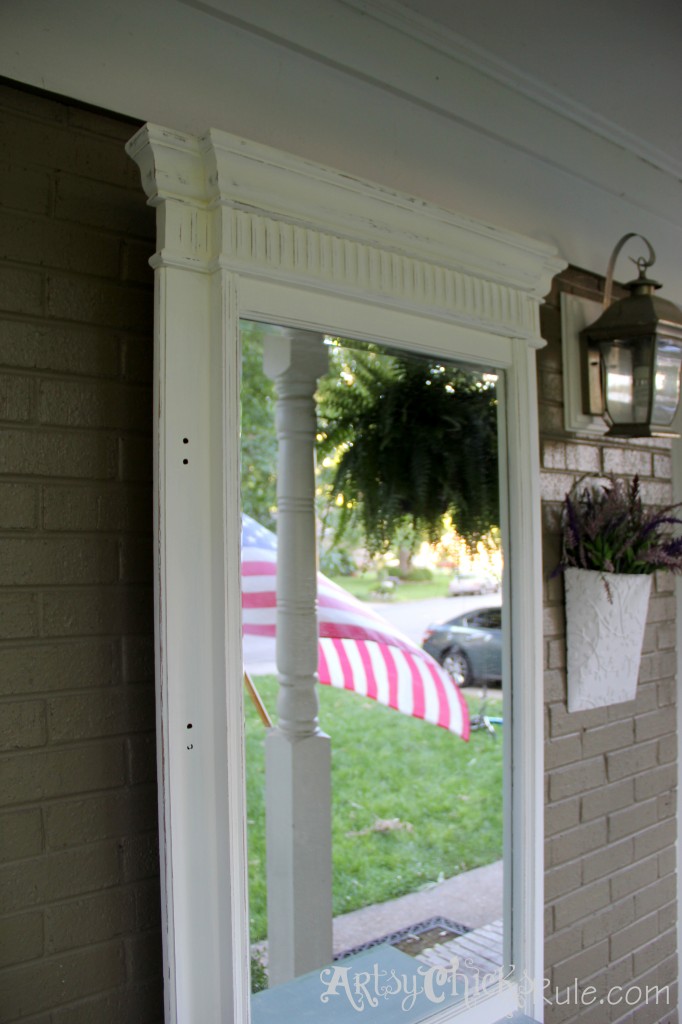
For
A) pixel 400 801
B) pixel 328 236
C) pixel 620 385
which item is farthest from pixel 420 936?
pixel 328 236

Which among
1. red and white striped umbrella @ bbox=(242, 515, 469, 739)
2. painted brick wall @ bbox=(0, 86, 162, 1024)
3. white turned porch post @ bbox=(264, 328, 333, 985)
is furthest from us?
white turned porch post @ bbox=(264, 328, 333, 985)

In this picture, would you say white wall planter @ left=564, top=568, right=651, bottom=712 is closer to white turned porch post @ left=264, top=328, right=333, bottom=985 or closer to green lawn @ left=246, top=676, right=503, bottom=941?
green lawn @ left=246, top=676, right=503, bottom=941

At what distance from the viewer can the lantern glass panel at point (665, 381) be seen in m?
2.06

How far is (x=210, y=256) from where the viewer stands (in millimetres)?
1386

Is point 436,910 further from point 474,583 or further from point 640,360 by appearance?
point 640,360

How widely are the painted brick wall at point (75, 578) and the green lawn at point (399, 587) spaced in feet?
2.08

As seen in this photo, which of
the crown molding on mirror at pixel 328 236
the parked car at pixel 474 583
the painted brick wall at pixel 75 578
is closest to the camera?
the painted brick wall at pixel 75 578

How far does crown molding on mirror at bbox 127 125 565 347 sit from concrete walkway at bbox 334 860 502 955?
132 cm

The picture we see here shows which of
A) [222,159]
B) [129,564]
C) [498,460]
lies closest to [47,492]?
[129,564]

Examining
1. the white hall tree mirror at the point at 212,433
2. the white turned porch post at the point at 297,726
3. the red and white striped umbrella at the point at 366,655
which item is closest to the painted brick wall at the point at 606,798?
the red and white striped umbrella at the point at 366,655

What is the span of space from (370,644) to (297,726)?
310mm

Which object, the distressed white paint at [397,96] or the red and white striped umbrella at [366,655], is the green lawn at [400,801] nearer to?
the red and white striped umbrella at [366,655]

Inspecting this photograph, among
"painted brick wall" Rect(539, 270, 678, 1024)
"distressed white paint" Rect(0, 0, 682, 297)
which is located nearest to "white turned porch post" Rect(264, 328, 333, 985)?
"distressed white paint" Rect(0, 0, 682, 297)

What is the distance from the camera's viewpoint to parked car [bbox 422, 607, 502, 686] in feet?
6.45
